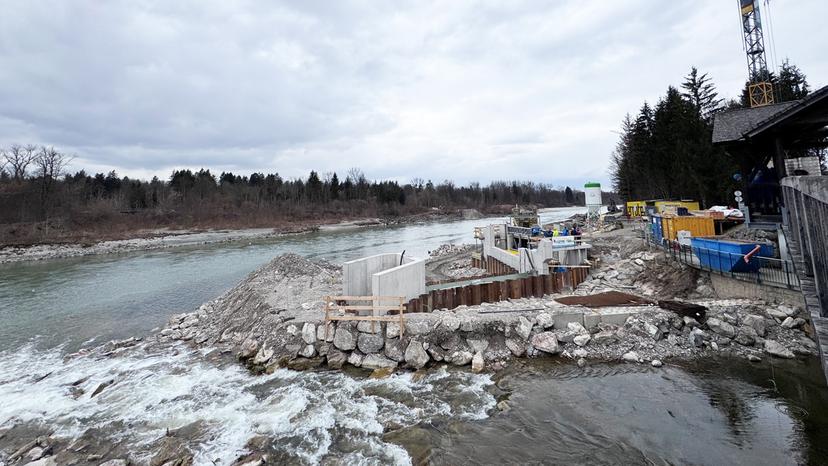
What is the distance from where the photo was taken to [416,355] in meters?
9.34

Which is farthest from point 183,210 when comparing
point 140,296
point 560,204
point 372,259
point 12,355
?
point 560,204

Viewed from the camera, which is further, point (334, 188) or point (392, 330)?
point (334, 188)

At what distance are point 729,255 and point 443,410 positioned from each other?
35.2 feet

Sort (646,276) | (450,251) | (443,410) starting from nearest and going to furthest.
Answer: (443,410) → (646,276) → (450,251)

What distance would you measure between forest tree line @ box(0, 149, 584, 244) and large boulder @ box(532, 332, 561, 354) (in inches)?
2622

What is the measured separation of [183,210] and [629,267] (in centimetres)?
8776

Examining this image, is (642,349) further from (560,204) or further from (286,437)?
(560,204)

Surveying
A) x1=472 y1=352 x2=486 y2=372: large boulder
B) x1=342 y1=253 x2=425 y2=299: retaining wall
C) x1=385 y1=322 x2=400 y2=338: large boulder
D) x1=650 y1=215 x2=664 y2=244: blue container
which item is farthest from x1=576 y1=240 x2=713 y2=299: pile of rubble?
x1=385 y1=322 x2=400 y2=338: large boulder

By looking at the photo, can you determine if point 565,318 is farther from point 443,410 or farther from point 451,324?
point 443,410

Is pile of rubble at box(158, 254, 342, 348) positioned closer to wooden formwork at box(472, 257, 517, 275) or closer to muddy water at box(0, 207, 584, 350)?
muddy water at box(0, 207, 584, 350)

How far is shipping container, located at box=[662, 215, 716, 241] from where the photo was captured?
52.5 ft

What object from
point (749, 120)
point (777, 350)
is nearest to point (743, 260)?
point (777, 350)

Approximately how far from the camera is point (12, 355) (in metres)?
12.0

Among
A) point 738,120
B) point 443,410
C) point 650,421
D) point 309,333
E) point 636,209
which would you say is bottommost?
point 650,421
